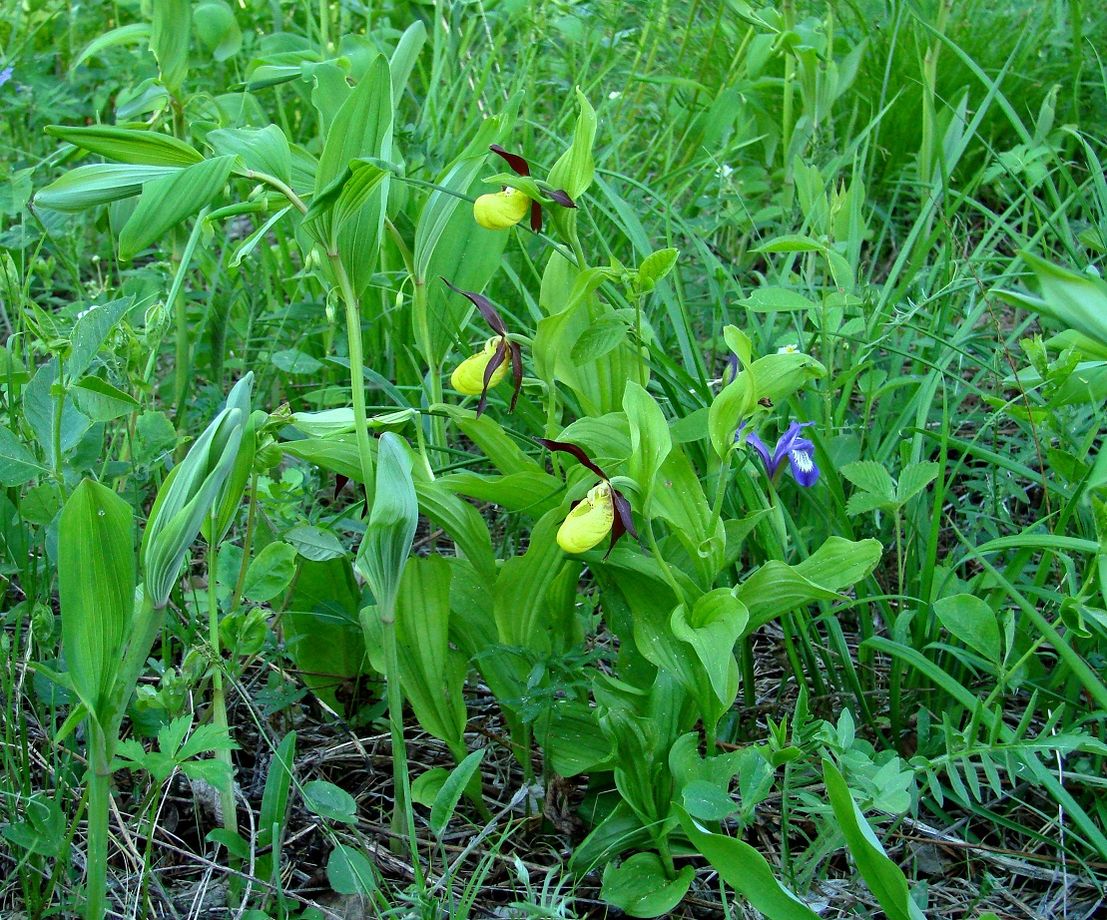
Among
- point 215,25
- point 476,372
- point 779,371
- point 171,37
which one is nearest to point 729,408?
point 779,371

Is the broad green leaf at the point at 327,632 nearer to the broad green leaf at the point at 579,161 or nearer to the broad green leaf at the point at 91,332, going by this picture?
the broad green leaf at the point at 91,332

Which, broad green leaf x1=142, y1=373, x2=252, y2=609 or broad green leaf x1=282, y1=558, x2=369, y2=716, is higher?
broad green leaf x1=142, y1=373, x2=252, y2=609

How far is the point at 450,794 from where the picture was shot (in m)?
1.02

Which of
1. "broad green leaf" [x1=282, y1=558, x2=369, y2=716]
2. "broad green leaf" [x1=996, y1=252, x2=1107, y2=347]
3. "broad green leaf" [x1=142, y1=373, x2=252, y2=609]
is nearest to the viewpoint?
"broad green leaf" [x1=996, y1=252, x2=1107, y2=347]

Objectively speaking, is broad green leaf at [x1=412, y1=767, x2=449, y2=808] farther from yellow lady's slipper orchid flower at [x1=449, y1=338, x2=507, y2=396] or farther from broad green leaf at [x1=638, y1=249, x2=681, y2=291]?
broad green leaf at [x1=638, y1=249, x2=681, y2=291]

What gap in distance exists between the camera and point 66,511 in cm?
89

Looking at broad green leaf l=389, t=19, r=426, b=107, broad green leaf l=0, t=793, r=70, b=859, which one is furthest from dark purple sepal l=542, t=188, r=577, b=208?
broad green leaf l=0, t=793, r=70, b=859

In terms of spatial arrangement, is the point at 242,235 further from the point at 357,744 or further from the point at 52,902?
the point at 52,902

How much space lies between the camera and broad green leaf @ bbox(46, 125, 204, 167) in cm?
88

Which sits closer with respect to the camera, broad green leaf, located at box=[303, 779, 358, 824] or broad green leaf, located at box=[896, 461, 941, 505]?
broad green leaf, located at box=[303, 779, 358, 824]

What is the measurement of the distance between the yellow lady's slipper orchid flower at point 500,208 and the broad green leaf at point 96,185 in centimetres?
34

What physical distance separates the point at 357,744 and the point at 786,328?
3.53 feet

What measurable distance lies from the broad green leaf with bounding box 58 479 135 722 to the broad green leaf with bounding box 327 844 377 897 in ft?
0.90

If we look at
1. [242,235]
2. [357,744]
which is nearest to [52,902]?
[357,744]
